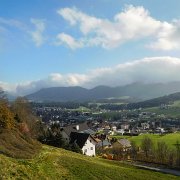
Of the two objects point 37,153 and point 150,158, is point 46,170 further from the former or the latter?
point 150,158

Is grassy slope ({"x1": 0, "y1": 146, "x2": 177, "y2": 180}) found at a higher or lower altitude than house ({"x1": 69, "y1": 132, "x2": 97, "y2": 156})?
higher

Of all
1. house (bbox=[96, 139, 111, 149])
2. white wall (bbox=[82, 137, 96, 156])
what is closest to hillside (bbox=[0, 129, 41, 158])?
white wall (bbox=[82, 137, 96, 156])

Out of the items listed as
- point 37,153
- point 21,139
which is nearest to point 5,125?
point 21,139

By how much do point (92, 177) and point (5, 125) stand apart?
14131mm

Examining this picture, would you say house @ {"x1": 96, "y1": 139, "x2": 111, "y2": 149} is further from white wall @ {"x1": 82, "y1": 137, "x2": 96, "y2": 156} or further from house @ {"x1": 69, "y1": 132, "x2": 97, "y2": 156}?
A: white wall @ {"x1": 82, "y1": 137, "x2": 96, "y2": 156}

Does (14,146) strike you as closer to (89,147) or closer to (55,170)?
(55,170)

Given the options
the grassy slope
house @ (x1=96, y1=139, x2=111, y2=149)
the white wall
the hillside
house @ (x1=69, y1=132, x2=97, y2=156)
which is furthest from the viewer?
house @ (x1=96, y1=139, x2=111, y2=149)

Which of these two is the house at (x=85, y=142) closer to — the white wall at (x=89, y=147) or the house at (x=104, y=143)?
the white wall at (x=89, y=147)

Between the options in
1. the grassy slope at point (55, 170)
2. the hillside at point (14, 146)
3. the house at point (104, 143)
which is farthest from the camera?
the house at point (104, 143)

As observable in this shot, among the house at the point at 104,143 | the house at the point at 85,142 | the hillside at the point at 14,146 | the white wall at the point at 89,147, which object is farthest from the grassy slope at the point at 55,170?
the house at the point at 104,143

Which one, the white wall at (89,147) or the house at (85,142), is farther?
the white wall at (89,147)

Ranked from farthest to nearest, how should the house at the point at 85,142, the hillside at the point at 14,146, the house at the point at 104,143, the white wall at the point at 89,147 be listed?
the house at the point at 104,143 → the white wall at the point at 89,147 → the house at the point at 85,142 → the hillside at the point at 14,146

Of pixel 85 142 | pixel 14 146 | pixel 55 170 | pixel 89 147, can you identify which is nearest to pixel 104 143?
pixel 89 147

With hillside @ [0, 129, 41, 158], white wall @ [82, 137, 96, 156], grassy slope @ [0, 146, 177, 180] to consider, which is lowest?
white wall @ [82, 137, 96, 156]
